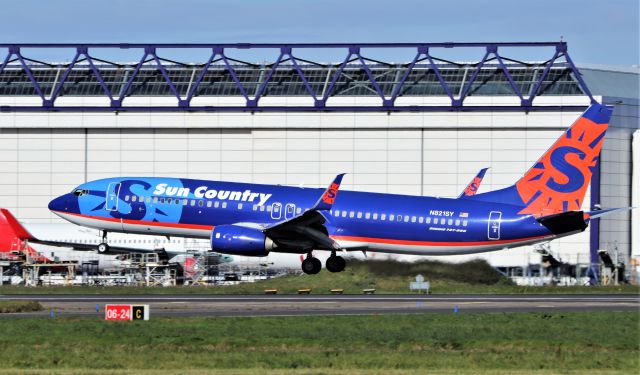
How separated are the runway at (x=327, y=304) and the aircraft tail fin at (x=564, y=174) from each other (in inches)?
208

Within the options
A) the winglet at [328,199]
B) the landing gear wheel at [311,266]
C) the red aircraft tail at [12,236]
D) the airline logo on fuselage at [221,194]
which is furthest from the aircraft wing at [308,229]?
the red aircraft tail at [12,236]

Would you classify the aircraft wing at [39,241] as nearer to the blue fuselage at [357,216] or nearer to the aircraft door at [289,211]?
the blue fuselage at [357,216]

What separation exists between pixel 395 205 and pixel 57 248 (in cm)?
3639

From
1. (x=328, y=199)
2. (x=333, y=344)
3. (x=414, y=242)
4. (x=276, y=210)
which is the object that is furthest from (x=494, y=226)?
(x=333, y=344)

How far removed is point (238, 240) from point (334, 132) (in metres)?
34.3

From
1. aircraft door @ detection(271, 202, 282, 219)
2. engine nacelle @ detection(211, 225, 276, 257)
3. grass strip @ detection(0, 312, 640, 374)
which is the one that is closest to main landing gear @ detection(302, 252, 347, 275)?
engine nacelle @ detection(211, 225, 276, 257)

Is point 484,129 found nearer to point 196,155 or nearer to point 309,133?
point 309,133

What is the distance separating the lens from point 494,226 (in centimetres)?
6372

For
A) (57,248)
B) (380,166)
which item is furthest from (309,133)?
(57,248)

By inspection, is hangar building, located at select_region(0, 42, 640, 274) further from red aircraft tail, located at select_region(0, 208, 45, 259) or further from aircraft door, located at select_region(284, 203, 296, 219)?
aircraft door, located at select_region(284, 203, 296, 219)

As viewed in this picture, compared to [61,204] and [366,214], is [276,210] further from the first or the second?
[61,204]

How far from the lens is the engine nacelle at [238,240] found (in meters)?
61.7

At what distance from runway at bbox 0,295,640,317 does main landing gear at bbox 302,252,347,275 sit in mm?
1524

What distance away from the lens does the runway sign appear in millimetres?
47906
